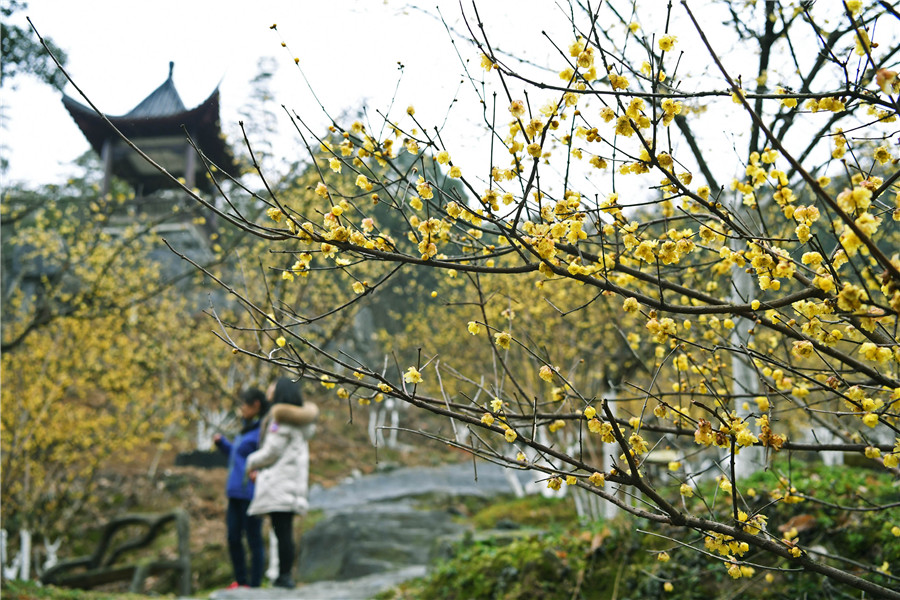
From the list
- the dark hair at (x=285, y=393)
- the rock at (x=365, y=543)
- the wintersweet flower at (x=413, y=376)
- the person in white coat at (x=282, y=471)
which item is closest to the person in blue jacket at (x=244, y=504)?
the person in white coat at (x=282, y=471)

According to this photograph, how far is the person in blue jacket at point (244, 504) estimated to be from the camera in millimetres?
5609

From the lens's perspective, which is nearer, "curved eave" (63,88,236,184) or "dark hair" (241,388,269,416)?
"curved eave" (63,88,236,184)

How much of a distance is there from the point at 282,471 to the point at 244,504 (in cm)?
71

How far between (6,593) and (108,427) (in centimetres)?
681

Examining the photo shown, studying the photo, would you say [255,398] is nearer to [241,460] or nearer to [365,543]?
[241,460]

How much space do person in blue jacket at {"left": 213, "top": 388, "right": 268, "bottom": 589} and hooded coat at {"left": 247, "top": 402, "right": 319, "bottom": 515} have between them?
231 millimetres

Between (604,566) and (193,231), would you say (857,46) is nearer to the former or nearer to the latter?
(604,566)

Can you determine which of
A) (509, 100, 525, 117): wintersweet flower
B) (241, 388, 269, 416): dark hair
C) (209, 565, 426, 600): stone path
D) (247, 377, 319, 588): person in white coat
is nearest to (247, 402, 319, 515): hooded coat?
(247, 377, 319, 588): person in white coat

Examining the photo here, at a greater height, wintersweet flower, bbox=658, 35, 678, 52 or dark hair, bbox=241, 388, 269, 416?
wintersweet flower, bbox=658, 35, 678, 52

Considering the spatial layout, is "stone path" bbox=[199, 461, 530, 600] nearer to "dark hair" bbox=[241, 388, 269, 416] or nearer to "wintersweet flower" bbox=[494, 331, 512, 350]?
"dark hair" bbox=[241, 388, 269, 416]

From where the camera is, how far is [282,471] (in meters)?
5.48

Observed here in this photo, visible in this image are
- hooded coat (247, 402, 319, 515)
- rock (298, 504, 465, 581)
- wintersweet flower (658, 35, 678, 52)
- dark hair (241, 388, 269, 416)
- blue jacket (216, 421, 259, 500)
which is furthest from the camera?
rock (298, 504, 465, 581)

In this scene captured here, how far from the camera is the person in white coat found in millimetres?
5395

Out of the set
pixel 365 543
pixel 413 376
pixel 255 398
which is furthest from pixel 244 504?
pixel 413 376
